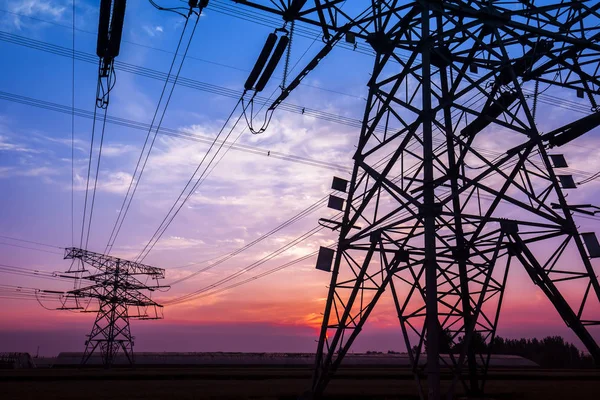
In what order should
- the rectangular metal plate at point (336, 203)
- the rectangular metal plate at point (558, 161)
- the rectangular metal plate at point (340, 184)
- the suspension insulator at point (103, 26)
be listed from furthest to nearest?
the rectangular metal plate at point (340, 184) → the rectangular metal plate at point (336, 203) → the rectangular metal plate at point (558, 161) → the suspension insulator at point (103, 26)

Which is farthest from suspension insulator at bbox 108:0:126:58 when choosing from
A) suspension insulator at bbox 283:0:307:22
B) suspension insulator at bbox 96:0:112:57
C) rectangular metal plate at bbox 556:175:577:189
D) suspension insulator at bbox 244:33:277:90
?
rectangular metal plate at bbox 556:175:577:189

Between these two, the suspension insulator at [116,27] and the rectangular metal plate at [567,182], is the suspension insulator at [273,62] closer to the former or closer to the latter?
the suspension insulator at [116,27]

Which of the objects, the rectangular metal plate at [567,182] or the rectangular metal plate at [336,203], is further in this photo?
the rectangular metal plate at [336,203]

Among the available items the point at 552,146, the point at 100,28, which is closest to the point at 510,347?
the point at 552,146

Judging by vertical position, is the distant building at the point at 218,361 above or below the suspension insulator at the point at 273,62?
below

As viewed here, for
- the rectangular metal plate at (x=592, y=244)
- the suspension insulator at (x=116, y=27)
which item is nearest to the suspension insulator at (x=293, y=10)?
the suspension insulator at (x=116, y=27)

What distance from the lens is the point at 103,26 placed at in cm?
1317

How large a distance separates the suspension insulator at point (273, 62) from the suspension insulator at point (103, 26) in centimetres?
536

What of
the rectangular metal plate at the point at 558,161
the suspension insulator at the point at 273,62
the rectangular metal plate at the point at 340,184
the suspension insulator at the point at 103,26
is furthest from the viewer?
the rectangular metal plate at the point at 340,184

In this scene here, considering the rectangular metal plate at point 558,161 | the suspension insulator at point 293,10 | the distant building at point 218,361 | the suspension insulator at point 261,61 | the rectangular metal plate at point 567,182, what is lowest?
the distant building at point 218,361

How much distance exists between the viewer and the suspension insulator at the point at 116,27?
13109 millimetres

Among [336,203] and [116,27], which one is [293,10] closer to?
[116,27]

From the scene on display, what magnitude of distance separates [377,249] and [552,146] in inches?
366

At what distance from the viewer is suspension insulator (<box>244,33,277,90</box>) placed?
16000 mm
